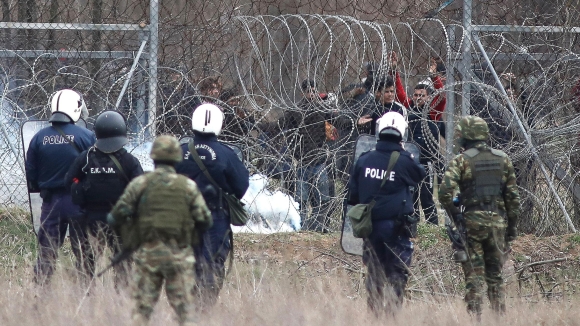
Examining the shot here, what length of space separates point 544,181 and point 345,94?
1993 millimetres

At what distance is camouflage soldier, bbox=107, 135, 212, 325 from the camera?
513 cm

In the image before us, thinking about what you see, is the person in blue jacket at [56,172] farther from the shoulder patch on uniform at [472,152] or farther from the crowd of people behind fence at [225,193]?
the shoulder patch on uniform at [472,152]

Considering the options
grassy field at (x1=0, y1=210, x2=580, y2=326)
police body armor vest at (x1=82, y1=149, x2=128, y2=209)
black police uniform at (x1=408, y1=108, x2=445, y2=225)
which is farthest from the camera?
black police uniform at (x1=408, y1=108, x2=445, y2=225)

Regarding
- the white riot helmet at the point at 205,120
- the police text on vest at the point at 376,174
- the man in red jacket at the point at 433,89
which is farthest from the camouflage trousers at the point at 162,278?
the man in red jacket at the point at 433,89

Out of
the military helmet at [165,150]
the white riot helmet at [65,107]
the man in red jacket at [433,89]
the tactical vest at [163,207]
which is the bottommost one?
the tactical vest at [163,207]

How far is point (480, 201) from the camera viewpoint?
21.0 ft

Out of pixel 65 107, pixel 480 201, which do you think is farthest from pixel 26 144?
pixel 480 201

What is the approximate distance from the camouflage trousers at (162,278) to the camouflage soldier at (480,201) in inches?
79.0

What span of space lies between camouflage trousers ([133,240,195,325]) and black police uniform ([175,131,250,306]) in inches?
45.4

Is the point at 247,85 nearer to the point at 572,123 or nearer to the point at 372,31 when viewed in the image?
the point at 372,31

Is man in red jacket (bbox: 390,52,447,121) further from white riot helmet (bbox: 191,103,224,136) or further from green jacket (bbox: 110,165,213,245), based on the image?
green jacket (bbox: 110,165,213,245)

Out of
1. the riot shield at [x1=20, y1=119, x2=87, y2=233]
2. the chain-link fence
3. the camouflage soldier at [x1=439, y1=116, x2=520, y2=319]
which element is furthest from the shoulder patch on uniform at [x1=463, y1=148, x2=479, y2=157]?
the riot shield at [x1=20, y1=119, x2=87, y2=233]

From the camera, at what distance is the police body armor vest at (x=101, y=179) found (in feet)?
20.8

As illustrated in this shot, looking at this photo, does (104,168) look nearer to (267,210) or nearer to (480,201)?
(480,201)
